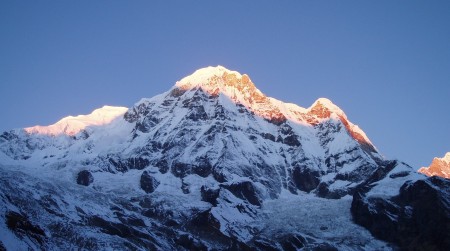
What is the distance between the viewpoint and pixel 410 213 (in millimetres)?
182625

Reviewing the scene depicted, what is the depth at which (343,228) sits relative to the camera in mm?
183875

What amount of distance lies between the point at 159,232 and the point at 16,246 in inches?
2625

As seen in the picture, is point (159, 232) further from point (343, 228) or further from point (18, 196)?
point (343, 228)

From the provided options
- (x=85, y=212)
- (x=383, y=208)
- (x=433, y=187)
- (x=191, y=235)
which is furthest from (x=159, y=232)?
(x=433, y=187)

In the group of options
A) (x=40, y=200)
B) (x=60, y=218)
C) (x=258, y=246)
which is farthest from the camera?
(x=258, y=246)

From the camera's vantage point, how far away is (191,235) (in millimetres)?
176250

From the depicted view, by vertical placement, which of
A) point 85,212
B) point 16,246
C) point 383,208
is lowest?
point 16,246

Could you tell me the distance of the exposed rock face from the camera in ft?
564

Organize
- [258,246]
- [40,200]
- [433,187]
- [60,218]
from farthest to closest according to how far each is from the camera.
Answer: [433,187] < [258,246] < [40,200] < [60,218]

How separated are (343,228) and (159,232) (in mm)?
51049

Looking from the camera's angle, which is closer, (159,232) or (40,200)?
(40,200)

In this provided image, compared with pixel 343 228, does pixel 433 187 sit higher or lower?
higher

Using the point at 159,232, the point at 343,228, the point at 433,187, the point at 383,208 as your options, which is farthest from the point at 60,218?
the point at 433,187

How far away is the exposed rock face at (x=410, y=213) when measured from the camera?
17188cm
